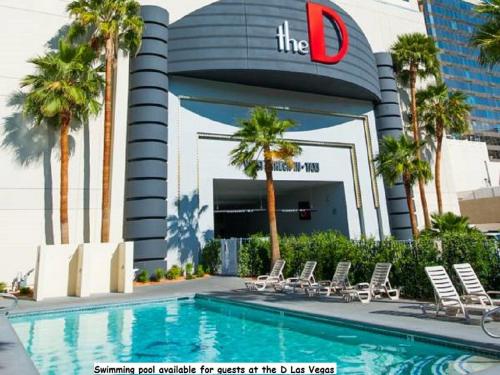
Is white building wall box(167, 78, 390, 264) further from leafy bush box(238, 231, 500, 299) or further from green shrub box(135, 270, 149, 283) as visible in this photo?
leafy bush box(238, 231, 500, 299)

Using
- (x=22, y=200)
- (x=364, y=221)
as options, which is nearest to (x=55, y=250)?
(x=22, y=200)

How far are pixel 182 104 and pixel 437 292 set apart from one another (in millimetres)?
19302

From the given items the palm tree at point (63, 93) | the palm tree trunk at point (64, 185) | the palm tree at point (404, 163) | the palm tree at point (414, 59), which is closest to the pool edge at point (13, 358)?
the palm tree trunk at point (64, 185)

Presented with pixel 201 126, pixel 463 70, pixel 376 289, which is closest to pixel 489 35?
pixel 376 289

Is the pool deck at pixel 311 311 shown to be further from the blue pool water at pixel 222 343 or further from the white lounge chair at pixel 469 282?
the white lounge chair at pixel 469 282

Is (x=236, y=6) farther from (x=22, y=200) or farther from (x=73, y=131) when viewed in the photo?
(x=22, y=200)

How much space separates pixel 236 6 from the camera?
78.0 ft

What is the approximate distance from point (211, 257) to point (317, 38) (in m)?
16.1

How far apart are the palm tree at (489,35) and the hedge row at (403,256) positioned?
5661 mm

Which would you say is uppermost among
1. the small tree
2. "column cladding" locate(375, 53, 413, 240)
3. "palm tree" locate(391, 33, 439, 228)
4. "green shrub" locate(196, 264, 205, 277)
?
"palm tree" locate(391, 33, 439, 228)

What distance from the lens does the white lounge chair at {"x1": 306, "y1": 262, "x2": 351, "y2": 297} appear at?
42.1ft

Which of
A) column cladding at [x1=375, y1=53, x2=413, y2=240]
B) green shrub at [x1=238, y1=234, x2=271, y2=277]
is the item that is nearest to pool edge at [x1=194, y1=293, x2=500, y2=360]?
green shrub at [x1=238, y1=234, x2=271, y2=277]

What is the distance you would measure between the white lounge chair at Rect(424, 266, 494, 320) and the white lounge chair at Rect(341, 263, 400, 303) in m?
2.48

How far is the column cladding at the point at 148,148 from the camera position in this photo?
65.5 ft
